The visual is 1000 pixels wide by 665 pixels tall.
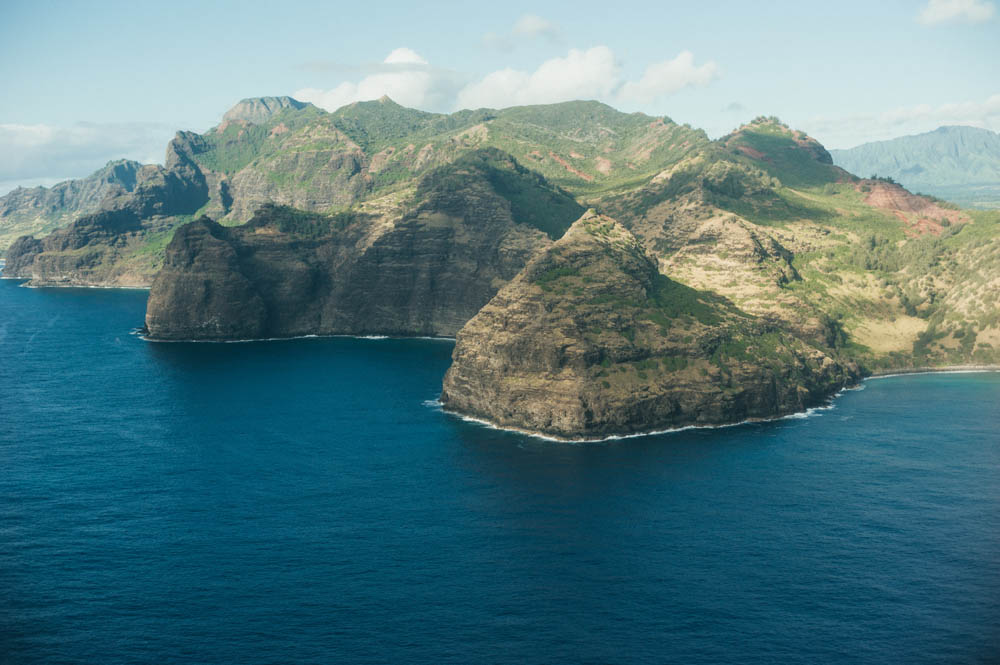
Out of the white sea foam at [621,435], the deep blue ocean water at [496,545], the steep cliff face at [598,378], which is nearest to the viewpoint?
the deep blue ocean water at [496,545]

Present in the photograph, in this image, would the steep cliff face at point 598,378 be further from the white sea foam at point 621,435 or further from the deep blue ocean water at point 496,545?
the deep blue ocean water at point 496,545

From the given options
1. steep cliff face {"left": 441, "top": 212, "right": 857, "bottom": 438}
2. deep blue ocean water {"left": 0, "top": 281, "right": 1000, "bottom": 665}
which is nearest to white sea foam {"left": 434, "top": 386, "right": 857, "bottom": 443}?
steep cliff face {"left": 441, "top": 212, "right": 857, "bottom": 438}

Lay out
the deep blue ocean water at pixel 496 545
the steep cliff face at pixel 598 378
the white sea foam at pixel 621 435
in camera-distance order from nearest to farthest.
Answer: the deep blue ocean water at pixel 496 545 → the white sea foam at pixel 621 435 → the steep cliff face at pixel 598 378

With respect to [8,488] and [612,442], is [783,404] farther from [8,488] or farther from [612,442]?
[8,488]

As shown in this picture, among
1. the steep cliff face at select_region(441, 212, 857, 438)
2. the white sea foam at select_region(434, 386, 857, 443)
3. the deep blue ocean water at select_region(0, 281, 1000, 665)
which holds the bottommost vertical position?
the deep blue ocean water at select_region(0, 281, 1000, 665)

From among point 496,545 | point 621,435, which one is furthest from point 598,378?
point 496,545

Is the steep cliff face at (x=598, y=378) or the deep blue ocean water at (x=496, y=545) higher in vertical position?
the steep cliff face at (x=598, y=378)

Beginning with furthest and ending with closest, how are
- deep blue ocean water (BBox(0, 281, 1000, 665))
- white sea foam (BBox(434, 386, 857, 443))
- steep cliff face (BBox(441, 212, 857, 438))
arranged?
1. steep cliff face (BBox(441, 212, 857, 438))
2. white sea foam (BBox(434, 386, 857, 443))
3. deep blue ocean water (BBox(0, 281, 1000, 665))

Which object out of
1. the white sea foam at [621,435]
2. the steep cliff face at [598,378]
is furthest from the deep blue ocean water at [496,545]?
the steep cliff face at [598,378]

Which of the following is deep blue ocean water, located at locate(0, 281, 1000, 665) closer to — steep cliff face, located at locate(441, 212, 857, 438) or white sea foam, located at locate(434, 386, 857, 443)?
white sea foam, located at locate(434, 386, 857, 443)

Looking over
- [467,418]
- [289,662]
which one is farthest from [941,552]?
[467,418]
